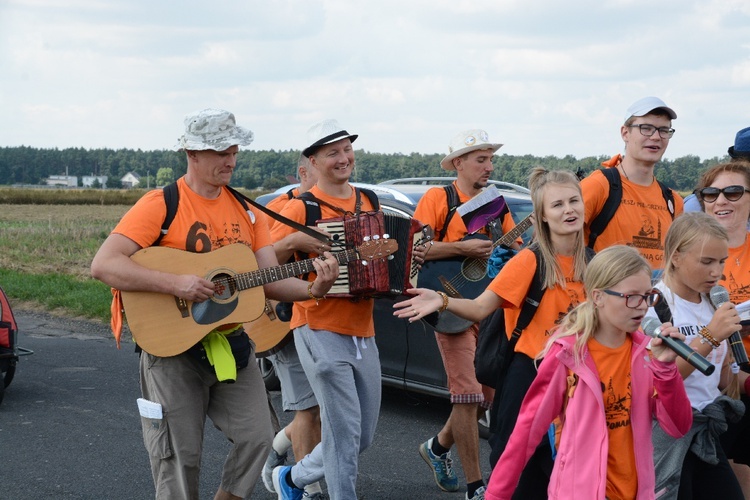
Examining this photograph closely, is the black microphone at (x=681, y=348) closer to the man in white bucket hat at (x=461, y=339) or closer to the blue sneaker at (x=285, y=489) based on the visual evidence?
the man in white bucket hat at (x=461, y=339)

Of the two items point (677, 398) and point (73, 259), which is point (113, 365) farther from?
point (73, 259)

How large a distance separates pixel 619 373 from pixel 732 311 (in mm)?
493

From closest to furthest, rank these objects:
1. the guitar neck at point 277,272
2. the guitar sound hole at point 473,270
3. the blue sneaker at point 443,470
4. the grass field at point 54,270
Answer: the guitar neck at point 277,272 → the blue sneaker at point 443,470 → the guitar sound hole at point 473,270 → the grass field at point 54,270

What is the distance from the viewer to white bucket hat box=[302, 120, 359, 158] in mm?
5230

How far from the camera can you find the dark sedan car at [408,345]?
7.19 m

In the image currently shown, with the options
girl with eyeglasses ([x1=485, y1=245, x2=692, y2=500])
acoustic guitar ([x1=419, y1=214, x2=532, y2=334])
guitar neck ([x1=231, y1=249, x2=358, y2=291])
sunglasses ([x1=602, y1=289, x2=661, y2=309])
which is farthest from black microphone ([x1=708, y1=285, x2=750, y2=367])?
acoustic guitar ([x1=419, y1=214, x2=532, y2=334])

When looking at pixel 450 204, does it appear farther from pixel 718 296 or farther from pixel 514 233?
pixel 718 296

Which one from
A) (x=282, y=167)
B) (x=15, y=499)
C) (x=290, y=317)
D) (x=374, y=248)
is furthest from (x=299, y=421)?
(x=282, y=167)

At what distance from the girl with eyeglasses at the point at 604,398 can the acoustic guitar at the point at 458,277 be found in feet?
6.34

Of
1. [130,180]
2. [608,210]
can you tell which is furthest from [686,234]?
[130,180]

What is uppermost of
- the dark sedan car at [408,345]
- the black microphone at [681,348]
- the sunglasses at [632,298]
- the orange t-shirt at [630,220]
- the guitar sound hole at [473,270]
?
the orange t-shirt at [630,220]

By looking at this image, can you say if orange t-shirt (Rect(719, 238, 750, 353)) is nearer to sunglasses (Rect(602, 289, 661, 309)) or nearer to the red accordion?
sunglasses (Rect(602, 289, 661, 309))

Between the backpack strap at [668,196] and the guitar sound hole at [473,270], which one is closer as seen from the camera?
the backpack strap at [668,196]

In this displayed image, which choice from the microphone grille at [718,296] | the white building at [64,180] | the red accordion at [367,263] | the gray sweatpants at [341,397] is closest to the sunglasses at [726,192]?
the microphone grille at [718,296]
